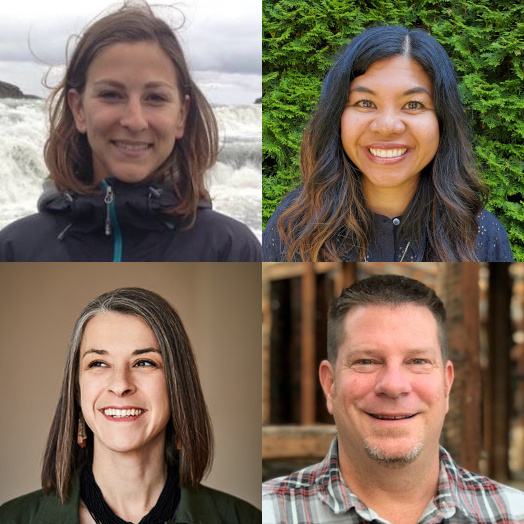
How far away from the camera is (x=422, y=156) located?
3492 mm

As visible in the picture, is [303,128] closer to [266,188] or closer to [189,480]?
[266,188]

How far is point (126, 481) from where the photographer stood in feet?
10.7

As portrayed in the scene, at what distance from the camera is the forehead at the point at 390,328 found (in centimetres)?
316

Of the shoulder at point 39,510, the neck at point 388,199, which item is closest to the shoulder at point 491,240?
the neck at point 388,199

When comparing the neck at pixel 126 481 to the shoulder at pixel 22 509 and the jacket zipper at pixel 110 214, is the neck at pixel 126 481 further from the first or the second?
the jacket zipper at pixel 110 214

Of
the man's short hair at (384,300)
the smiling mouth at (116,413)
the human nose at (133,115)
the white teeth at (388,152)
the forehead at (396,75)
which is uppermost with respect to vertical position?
the forehead at (396,75)

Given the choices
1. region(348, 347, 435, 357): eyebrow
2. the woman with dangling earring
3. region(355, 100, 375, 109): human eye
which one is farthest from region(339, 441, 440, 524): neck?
region(355, 100, 375, 109): human eye

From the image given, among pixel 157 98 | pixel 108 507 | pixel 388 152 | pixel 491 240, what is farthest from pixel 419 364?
pixel 157 98

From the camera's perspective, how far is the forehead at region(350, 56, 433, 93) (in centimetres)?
341

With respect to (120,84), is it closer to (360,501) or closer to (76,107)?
(76,107)

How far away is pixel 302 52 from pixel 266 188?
575 millimetres

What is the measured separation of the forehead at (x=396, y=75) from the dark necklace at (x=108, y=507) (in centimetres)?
162

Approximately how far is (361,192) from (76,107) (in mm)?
1165

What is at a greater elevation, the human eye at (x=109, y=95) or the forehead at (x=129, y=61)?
the forehead at (x=129, y=61)
